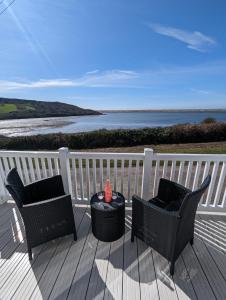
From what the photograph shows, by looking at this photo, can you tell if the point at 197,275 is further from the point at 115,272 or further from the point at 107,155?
the point at 107,155

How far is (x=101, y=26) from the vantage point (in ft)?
12.3

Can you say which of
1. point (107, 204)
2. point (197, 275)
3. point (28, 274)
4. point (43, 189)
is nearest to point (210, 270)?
point (197, 275)

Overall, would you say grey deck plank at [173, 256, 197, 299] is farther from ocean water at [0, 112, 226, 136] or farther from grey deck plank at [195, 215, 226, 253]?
ocean water at [0, 112, 226, 136]

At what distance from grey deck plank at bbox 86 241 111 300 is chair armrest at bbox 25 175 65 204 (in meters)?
0.95

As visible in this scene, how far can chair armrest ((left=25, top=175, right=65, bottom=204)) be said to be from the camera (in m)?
2.18

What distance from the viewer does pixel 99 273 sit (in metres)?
1.65

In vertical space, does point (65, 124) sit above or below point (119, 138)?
below

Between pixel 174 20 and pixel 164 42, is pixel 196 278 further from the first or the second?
pixel 164 42

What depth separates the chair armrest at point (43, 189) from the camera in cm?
218

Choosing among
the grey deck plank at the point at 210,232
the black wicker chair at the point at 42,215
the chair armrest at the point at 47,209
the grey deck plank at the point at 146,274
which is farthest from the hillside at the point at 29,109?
the grey deck plank at the point at 210,232

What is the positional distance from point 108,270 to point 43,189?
1330 millimetres

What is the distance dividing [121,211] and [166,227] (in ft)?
1.97

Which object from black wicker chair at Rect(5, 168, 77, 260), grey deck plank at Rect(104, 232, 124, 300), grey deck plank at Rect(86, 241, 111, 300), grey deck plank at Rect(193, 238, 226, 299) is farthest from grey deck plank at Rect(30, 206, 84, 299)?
grey deck plank at Rect(193, 238, 226, 299)

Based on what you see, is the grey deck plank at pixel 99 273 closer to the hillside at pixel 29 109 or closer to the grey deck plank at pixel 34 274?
the grey deck plank at pixel 34 274
